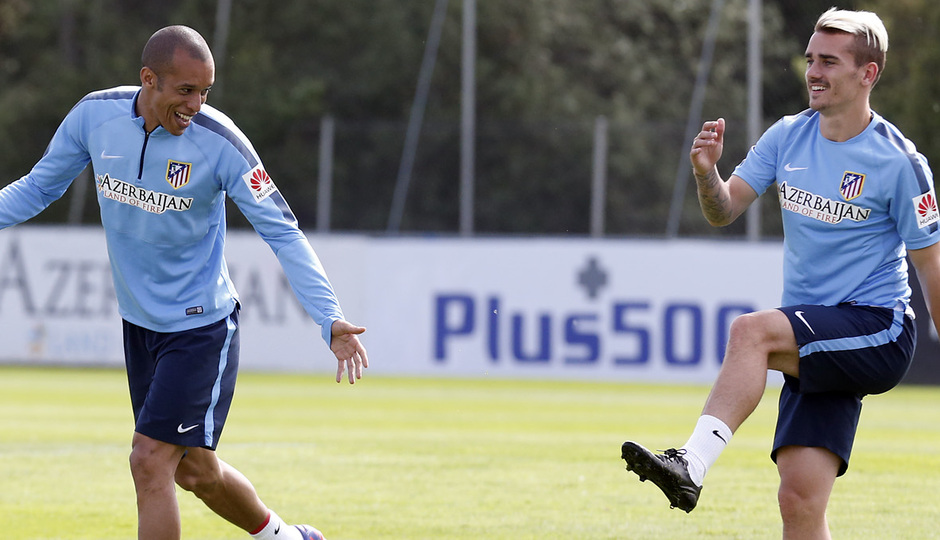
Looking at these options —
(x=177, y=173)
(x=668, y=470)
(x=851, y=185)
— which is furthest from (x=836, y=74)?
(x=177, y=173)

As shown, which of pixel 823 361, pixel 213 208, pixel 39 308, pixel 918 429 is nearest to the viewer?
pixel 823 361

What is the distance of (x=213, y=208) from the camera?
6.07m

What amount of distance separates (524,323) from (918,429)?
6.37 meters

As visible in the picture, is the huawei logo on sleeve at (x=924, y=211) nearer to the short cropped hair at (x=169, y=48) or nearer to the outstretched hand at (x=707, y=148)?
the outstretched hand at (x=707, y=148)

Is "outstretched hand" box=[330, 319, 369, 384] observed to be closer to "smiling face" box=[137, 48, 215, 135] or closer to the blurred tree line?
"smiling face" box=[137, 48, 215, 135]

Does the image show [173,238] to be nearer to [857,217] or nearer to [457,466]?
[857,217]

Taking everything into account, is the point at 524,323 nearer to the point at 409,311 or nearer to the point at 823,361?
the point at 409,311

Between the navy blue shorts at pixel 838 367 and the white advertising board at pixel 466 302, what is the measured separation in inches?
539

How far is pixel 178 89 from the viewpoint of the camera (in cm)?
578

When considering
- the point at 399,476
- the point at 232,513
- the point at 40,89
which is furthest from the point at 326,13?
the point at 232,513

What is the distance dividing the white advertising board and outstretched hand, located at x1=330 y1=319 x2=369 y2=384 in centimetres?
1395

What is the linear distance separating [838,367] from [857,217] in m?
0.55

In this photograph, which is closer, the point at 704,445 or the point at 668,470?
the point at 668,470

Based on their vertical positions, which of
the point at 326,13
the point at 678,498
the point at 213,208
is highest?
the point at 326,13
